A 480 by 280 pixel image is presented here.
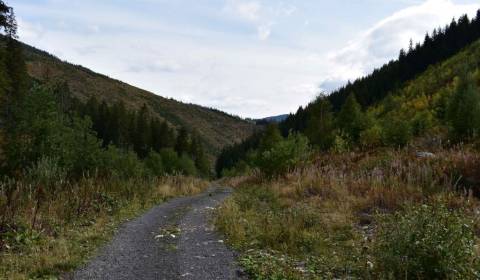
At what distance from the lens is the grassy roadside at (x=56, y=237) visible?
621 cm

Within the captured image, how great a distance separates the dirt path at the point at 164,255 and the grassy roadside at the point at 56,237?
353mm

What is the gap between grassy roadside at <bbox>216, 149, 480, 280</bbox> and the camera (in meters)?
4.90

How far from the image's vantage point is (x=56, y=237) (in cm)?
839

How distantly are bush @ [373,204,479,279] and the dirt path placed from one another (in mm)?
2072

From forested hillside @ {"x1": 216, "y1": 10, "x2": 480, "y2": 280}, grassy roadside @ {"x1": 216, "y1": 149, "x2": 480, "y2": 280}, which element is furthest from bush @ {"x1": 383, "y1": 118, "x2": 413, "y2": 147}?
grassy roadside @ {"x1": 216, "y1": 149, "x2": 480, "y2": 280}

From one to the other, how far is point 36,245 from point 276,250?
14.0ft

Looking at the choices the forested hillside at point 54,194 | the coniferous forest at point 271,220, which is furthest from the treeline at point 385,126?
the forested hillside at point 54,194

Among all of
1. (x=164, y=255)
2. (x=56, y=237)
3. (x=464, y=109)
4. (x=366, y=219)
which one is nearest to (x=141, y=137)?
(x=464, y=109)

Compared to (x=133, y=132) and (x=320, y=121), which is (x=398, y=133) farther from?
(x=133, y=132)

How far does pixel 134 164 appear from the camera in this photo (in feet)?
152

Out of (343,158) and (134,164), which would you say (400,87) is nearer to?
(134,164)

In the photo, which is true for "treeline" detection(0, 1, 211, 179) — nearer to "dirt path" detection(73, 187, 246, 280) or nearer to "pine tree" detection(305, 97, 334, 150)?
"dirt path" detection(73, 187, 246, 280)

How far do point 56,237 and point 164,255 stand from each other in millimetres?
2614

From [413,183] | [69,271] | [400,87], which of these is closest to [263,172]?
[413,183]
